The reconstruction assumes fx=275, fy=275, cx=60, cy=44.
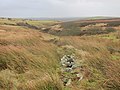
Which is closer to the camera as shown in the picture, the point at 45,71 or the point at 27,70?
the point at 45,71

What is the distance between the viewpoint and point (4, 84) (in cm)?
643

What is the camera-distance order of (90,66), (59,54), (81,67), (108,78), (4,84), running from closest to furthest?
(108,78) < (4,84) < (90,66) < (81,67) < (59,54)

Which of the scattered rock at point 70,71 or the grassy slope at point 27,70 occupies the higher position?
the grassy slope at point 27,70

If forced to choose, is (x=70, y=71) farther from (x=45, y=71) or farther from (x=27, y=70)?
(x=27, y=70)

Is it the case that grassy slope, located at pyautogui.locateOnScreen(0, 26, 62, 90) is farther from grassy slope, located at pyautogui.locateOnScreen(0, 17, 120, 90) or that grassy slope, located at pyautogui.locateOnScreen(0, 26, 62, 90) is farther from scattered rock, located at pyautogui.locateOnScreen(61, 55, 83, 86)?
scattered rock, located at pyautogui.locateOnScreen(61, 55, 83, 86)

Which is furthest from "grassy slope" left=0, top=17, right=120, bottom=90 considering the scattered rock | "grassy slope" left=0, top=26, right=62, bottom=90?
the scattered rock

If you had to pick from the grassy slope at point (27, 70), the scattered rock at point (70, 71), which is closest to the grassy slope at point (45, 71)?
the grassy slope at point (27, 70)

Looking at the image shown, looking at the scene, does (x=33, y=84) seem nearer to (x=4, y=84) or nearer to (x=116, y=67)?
(x=4, y=84)

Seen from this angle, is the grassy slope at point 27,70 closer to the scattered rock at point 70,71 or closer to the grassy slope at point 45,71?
the grassy slope at point 45,71

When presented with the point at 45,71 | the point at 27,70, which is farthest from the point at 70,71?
the point at 27,70

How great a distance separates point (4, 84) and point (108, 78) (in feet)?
7.95

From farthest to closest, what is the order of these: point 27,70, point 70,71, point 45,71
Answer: point 70,71 < point 27,70 < point 45,71

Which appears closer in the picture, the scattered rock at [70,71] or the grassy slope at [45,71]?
the grassy slope at [45,71]

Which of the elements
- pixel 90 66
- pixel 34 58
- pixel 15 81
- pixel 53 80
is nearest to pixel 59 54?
pixel 34 58
